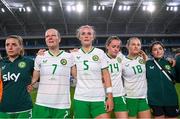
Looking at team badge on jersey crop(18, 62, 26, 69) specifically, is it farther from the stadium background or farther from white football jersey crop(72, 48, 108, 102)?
the stadium background

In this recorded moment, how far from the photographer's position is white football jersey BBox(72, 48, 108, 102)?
4.63 meters

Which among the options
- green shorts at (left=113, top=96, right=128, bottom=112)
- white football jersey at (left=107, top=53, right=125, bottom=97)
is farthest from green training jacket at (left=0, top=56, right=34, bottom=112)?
green shorts at (left=113, top=96, right=128, bottom=112)

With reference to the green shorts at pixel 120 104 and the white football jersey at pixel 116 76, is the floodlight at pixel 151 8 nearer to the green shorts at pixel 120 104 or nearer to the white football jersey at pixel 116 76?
the white football jersey at pixel 116 76

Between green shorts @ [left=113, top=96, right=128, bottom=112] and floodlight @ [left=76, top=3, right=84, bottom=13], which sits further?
floodlight @ [left=76, top=3, right=84, bottom=13]

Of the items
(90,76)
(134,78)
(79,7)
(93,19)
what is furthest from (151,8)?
(90,76)

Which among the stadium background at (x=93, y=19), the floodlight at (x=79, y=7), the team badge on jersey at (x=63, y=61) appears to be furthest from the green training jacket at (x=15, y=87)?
the floodlight at (x=79, y=7)

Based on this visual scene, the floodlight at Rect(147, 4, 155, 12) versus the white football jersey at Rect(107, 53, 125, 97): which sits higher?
the floodlight at Rect(147, 4, 155, 12)

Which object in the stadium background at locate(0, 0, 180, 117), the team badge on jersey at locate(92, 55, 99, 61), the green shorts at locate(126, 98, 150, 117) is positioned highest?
the stadium background at locate(0, 0, 180, 117)

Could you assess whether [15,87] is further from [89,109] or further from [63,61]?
[89,109]

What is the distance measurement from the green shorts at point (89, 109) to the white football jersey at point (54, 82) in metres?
0.19

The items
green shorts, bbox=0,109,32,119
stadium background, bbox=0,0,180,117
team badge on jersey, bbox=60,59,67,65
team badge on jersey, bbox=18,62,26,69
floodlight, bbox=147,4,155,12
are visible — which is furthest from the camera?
floodlight, bbox=147,4,155,12

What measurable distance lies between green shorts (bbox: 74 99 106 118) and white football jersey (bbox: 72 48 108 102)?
6 centimetres

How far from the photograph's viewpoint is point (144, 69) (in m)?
5.86

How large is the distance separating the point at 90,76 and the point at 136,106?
1.65m
